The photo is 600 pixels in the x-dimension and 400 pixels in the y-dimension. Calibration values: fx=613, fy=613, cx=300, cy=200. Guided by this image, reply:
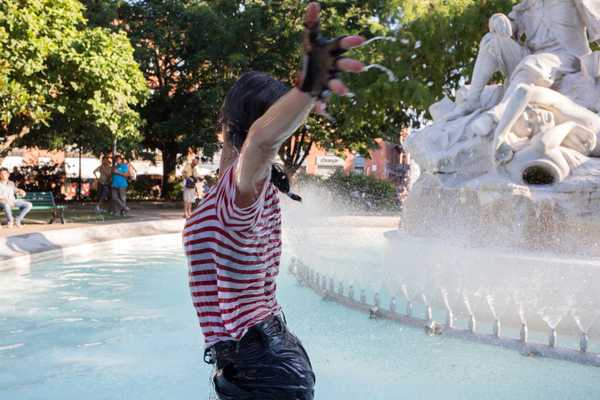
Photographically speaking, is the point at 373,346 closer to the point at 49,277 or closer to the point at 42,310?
the point at 42,310

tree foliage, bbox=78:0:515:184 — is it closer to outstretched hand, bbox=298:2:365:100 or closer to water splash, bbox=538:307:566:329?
water splash, bbox=538:307:566:329

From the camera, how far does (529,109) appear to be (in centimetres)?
735

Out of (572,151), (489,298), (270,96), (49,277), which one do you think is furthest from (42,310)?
(572,151)

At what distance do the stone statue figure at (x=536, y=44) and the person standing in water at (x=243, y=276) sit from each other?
6.28 m

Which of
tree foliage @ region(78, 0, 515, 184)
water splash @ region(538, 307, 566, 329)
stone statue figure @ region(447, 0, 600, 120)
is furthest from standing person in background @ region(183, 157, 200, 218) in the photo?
water splash @ region(538, 307, 566, 329)

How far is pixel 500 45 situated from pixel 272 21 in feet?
53.9

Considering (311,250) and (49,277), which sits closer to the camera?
(49,277)

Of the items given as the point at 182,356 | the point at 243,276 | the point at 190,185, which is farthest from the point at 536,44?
the point at 190,185

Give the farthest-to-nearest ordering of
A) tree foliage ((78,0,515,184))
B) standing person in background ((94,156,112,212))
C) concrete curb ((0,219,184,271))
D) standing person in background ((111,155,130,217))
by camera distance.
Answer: tree foliage ((78,0,515,184)), standing person in background ((94,156,112,212)), standing person in background ((111,155,130,217)), concrete curb ((0,219,184,271))

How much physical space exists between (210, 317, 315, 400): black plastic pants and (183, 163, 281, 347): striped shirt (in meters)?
0.04

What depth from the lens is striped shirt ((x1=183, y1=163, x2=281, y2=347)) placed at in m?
1.65

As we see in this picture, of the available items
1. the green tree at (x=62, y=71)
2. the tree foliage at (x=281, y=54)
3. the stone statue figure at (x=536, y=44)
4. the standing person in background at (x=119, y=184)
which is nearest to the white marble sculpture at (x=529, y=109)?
the stone statue figure at (x=536, y=44)

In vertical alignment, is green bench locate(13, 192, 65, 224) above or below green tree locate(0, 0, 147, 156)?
below

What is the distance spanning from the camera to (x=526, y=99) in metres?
7.21
